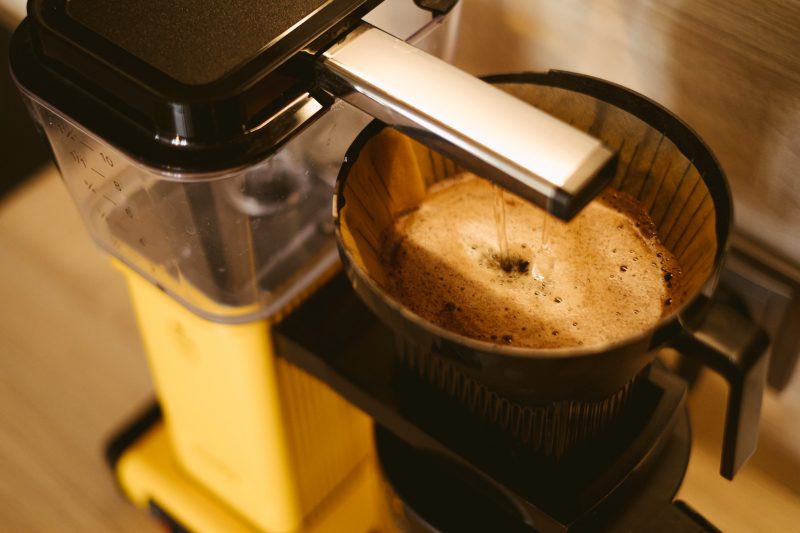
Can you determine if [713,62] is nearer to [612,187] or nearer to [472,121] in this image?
[612,187]

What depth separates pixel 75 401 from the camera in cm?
99

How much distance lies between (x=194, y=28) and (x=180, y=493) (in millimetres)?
500

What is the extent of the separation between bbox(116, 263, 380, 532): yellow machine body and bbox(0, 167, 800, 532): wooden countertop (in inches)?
3.5

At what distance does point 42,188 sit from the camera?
1161mm

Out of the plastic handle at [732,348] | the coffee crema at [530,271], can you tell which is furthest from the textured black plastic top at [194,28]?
the plastic handle at [732,348]

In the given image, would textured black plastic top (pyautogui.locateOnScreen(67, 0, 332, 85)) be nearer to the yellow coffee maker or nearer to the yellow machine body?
the yellow coffee maker

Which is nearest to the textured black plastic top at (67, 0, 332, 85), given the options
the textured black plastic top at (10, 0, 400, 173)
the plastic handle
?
the textured black plastic top at (10, 0, 400, 173)

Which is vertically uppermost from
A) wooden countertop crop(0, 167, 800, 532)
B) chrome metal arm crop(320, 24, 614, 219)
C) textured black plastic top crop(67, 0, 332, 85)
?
chrome metal arm crop(320, 24, 614, 219)

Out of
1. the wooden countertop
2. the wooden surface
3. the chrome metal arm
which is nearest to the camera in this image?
the chrome metal arm

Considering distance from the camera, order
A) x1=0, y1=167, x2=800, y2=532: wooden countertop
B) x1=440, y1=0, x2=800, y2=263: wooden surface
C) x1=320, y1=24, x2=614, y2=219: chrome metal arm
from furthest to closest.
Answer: x1=0, y1=167, x2=800, y2=532: wooden countertop < x1=440, y1=0, x2=800, y2=263: wooden surface < x1=320, y1=24, x2=614, y2=219: chrome metal arm

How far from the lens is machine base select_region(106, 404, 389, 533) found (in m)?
0.79

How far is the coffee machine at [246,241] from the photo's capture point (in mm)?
454

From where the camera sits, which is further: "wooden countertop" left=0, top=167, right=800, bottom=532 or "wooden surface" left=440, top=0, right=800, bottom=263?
"wooden countertop" left=0, top=167, right=800, bottom=532

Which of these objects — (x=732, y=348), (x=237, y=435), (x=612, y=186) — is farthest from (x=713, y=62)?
(x=237, y=435)
